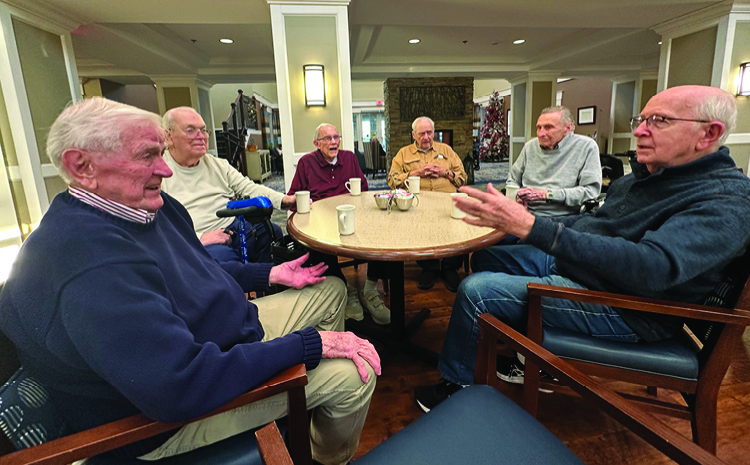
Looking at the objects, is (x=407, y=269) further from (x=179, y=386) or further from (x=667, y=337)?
(x=179, y=386)

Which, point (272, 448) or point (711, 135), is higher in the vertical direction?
point (711, 135)

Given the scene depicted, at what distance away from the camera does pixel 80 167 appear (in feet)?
2.45

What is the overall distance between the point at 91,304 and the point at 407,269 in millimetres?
2565

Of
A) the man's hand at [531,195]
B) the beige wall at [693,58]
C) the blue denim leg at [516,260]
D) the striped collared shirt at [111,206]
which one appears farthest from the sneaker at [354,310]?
the beige wall at [693,58]

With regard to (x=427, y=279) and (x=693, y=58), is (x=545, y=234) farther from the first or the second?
(x=693, y=58)

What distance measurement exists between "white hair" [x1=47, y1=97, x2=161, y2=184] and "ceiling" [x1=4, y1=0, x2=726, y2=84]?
341 centimetres

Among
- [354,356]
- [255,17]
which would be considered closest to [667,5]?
[255,17]

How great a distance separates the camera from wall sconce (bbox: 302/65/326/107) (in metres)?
3.58

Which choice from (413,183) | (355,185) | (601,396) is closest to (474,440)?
(601,396)

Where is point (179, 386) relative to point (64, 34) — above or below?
below

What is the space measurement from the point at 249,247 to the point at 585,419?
1864 mm

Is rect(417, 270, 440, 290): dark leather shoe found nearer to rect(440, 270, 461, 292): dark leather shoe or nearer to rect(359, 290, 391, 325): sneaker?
rect(440, 270, 461, 292): dark leather shoe

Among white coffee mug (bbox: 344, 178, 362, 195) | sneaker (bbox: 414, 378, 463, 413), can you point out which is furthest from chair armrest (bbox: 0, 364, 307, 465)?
white coffee mug (bbox: 344, 178, 362, 195)

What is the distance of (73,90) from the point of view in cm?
386
